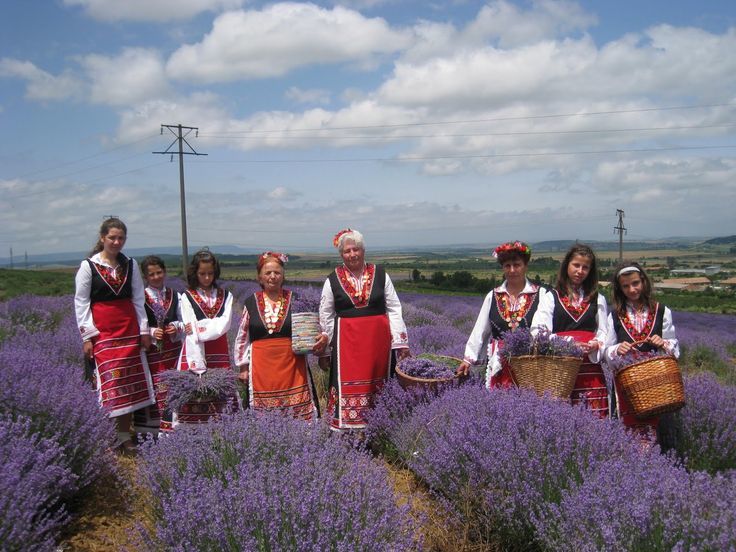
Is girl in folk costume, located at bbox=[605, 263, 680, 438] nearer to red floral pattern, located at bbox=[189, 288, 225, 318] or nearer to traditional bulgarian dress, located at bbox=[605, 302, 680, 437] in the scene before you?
traditional bulgarian dress, located at bbox=[605, 302, 680, 437]

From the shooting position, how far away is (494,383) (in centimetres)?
346

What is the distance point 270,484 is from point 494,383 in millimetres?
1857

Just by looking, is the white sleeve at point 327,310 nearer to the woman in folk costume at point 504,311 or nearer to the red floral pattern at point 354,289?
the red floral pattern at point 354,289

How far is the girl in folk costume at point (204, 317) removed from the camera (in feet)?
11.7

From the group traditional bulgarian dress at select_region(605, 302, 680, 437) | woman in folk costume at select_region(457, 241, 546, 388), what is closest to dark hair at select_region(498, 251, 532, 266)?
woman in folk costume at select_region(457, 241, 546, 388)

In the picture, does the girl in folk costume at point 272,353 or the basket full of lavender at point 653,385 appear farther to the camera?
the girl in folk costume at point 272,353

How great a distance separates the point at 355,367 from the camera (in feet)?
12.0

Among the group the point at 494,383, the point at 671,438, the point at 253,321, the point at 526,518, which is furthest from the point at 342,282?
the point at 671,438

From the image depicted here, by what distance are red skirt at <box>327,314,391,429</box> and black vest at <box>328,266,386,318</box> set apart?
4 centimetres

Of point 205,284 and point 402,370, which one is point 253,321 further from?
point 402,370

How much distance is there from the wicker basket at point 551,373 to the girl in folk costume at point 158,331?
2.36 m

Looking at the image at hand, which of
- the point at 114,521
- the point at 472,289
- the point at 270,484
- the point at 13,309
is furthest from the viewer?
the point at 472,289

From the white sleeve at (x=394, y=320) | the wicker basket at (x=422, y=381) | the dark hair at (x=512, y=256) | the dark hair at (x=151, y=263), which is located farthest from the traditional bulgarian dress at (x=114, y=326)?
the dark hair at (x=512, y=256)

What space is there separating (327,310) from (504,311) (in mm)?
1145
